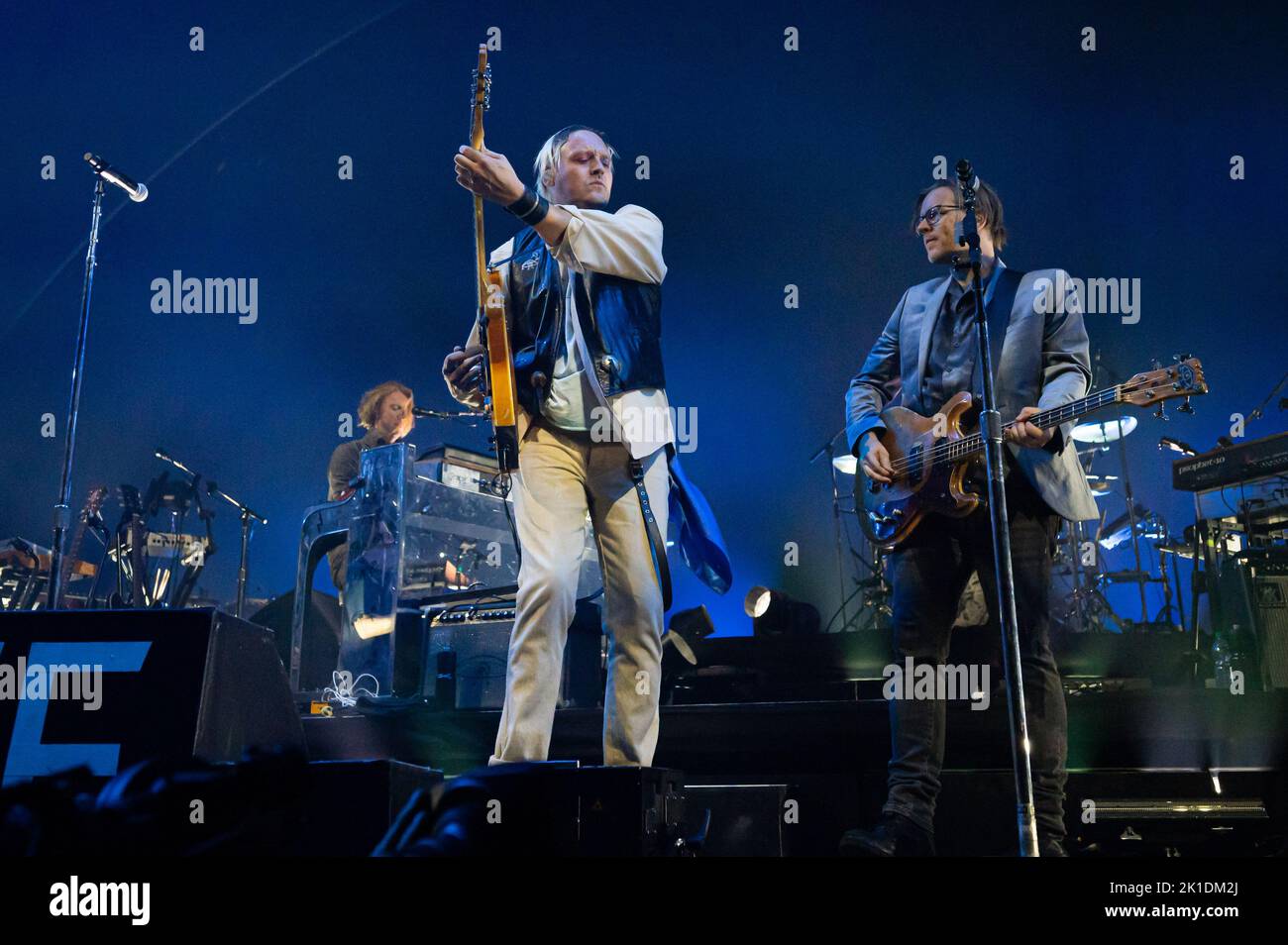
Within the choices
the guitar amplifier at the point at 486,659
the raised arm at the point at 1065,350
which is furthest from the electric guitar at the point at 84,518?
the raised arm at the point at 1065,350

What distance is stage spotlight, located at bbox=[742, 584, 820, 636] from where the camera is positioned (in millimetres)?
5262

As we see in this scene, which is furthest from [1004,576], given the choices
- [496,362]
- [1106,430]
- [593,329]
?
[1106,430]

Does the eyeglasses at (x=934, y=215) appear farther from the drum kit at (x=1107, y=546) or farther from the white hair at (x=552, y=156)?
the drum kit at (x=1107, y=546)

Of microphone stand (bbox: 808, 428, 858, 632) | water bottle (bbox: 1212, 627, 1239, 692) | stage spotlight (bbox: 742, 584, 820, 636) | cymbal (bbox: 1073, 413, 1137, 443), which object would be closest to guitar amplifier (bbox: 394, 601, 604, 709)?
stage spotlight (bbox: 742, 584, 820, 636)

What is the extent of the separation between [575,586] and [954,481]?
1.25m

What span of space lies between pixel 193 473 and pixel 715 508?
12.8ft

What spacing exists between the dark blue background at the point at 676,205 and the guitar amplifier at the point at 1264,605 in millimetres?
3078

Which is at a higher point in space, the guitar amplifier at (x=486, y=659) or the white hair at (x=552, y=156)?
the white hair at (x=552, y=156)

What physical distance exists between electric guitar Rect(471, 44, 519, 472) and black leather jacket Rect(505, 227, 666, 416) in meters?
0.06

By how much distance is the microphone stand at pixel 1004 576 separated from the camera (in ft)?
8.33

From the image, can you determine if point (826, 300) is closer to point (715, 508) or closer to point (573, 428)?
point (715, 508)

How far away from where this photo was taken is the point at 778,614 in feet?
17.4

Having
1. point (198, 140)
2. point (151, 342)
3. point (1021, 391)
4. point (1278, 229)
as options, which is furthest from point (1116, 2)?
point (151, 342)

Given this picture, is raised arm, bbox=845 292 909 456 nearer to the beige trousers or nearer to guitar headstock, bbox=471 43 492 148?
the beige trousers
